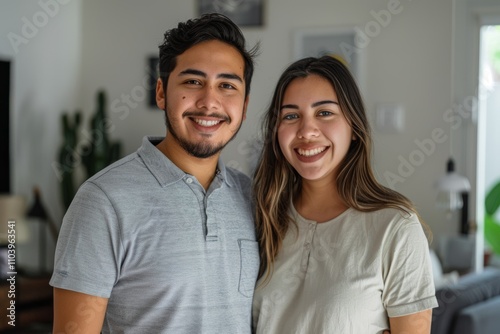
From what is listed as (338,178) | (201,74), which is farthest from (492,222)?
(201,74)

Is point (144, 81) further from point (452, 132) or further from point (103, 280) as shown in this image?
point (103, 280)

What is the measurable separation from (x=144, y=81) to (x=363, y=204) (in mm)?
2994

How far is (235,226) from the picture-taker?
1.70m

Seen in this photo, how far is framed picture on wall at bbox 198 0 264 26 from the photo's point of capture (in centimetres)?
415

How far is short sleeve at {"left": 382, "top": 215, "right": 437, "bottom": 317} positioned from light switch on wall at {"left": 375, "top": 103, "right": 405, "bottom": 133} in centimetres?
235

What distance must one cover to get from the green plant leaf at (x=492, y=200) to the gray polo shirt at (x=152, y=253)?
310 cm

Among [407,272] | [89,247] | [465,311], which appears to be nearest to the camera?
[89,247]

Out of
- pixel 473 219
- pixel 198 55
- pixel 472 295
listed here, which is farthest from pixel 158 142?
pixel 473 219

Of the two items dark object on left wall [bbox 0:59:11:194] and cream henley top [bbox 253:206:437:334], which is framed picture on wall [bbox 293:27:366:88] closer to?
dark object on left wall [bbox 0:59:11:194]

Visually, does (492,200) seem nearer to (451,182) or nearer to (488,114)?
(488,114)

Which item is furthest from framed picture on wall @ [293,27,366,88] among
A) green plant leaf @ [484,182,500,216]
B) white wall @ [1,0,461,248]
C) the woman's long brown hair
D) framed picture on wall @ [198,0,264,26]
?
the woman's long brown hair

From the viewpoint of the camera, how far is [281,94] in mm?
1800

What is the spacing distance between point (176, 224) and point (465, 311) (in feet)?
5.34

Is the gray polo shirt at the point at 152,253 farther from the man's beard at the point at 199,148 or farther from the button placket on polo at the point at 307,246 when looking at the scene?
the button placket on polo at the point at 307,246
